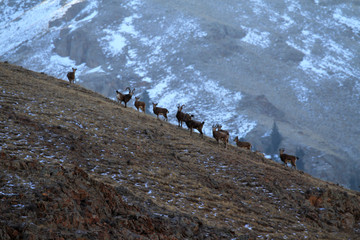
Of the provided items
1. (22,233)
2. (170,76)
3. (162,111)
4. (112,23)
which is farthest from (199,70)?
(22,233)

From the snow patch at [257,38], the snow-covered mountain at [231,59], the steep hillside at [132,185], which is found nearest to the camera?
the steep hillside at [132,185]

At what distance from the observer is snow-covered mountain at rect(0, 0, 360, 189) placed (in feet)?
340

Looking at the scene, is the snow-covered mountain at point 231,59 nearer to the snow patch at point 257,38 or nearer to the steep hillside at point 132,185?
the snow patch at point 257,38

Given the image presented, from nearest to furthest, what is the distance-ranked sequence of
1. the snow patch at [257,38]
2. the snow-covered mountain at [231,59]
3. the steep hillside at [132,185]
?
the steep hillside at [132,185], the snow-covered mountain at [231,59], the snow patch at [257,38]

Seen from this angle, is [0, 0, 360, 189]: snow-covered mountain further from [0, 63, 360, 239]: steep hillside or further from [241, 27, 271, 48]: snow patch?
[0, 63, 360, 239]: steep hillside

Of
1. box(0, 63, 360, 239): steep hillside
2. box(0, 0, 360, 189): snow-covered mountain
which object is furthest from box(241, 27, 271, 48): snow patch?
box(0, 63, 360, 239): steep hillside

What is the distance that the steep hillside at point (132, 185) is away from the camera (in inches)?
421

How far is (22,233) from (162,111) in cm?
1910

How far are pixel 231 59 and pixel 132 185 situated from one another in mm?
124898

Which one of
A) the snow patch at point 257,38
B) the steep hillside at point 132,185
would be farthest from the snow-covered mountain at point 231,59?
the steep hillside at point 132,185

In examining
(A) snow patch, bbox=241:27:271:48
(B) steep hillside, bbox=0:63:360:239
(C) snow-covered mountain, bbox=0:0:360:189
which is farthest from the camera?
(A) snow patch, bbox=241:27:271:48

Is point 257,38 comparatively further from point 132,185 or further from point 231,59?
point 132,185

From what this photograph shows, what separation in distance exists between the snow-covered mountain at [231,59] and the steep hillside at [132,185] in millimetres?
66624

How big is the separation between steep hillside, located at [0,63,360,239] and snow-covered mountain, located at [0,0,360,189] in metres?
66.6
